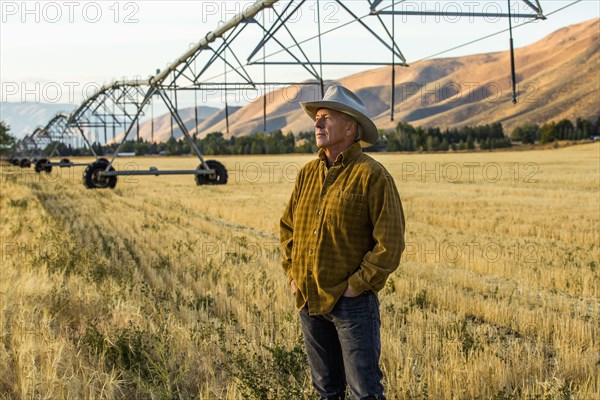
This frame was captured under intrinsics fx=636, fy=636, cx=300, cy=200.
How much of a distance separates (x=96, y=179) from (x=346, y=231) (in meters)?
19.5

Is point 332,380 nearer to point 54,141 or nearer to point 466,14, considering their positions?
point 466,14

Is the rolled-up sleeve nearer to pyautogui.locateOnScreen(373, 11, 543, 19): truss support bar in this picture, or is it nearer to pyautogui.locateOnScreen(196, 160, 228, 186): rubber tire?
pyautogui.locateOnScreen(373, 11, 543, 19): truss support bar

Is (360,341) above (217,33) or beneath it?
beneath

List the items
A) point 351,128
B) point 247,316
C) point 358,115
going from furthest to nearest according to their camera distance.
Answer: point 247,316
point 351,128
point 358,115

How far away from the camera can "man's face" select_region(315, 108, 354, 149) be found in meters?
3.45

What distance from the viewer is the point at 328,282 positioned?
10.8 feet

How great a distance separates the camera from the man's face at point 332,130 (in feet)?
11.3

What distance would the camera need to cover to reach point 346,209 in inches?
129

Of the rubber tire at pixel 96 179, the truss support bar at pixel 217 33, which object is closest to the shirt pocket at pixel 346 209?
the truss support bar at pixel 217 33

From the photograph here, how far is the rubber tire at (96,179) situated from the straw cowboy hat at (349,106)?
18.4m

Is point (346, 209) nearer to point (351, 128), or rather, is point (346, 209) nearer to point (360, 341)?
point (351, 128)

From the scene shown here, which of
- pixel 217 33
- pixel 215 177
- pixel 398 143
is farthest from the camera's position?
pixel 398 143

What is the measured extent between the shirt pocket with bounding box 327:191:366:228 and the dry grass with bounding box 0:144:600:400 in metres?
1.25

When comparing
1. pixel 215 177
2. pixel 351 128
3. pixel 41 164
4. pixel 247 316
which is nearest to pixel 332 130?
pixel 351 128
